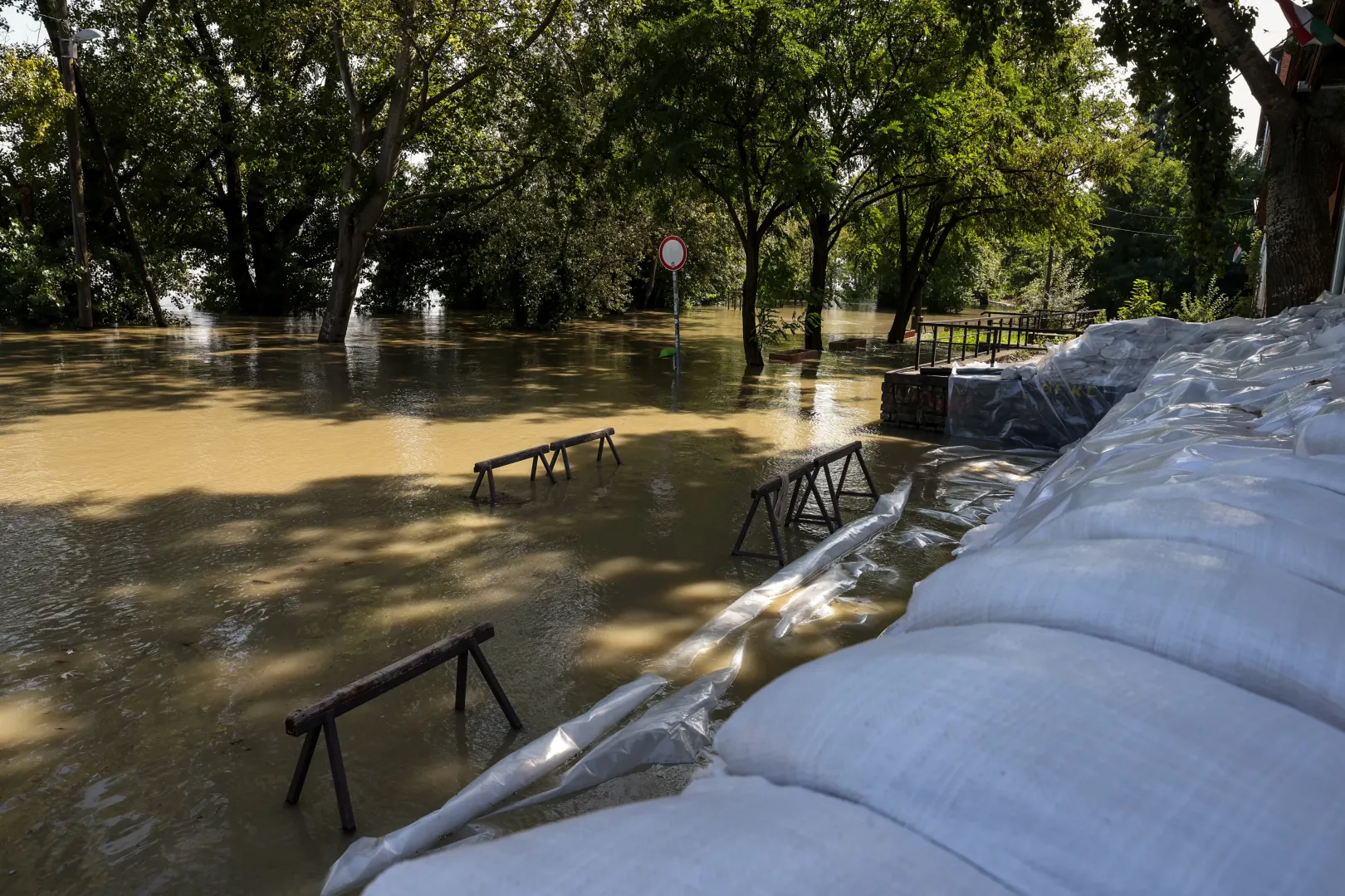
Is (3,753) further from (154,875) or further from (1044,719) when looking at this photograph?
(1044,719)

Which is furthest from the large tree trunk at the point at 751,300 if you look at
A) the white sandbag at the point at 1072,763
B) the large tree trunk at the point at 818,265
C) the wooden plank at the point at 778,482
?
the white sandbag at the point at 1072,763

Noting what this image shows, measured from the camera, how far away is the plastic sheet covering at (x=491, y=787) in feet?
10.8

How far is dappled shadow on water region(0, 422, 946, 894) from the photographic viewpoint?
145 inches

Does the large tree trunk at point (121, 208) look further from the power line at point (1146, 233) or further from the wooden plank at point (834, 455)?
the power line at point (1146, 233)

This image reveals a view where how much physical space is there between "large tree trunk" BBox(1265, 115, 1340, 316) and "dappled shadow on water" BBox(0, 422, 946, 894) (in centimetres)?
511

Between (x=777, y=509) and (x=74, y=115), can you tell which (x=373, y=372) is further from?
(x=777, y=509)

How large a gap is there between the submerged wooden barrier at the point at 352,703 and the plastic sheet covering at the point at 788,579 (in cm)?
107

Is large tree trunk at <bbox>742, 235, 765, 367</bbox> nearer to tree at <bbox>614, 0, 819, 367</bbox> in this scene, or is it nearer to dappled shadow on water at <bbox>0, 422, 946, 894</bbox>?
tree at <bbox>614, 0, 819, 367</bbox>

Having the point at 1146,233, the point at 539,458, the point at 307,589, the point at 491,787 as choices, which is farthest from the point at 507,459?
the point at 1146,233

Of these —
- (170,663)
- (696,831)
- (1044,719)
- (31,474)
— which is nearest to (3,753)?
(170,663)

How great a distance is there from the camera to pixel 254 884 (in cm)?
332

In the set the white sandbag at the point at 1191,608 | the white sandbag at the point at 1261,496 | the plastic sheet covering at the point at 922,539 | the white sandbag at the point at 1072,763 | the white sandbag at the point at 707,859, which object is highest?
the white sandbag at the point at 1261,496

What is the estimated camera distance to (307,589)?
6.26m

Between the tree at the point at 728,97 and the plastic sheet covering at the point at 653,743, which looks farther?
the tree at the point at 728,97
